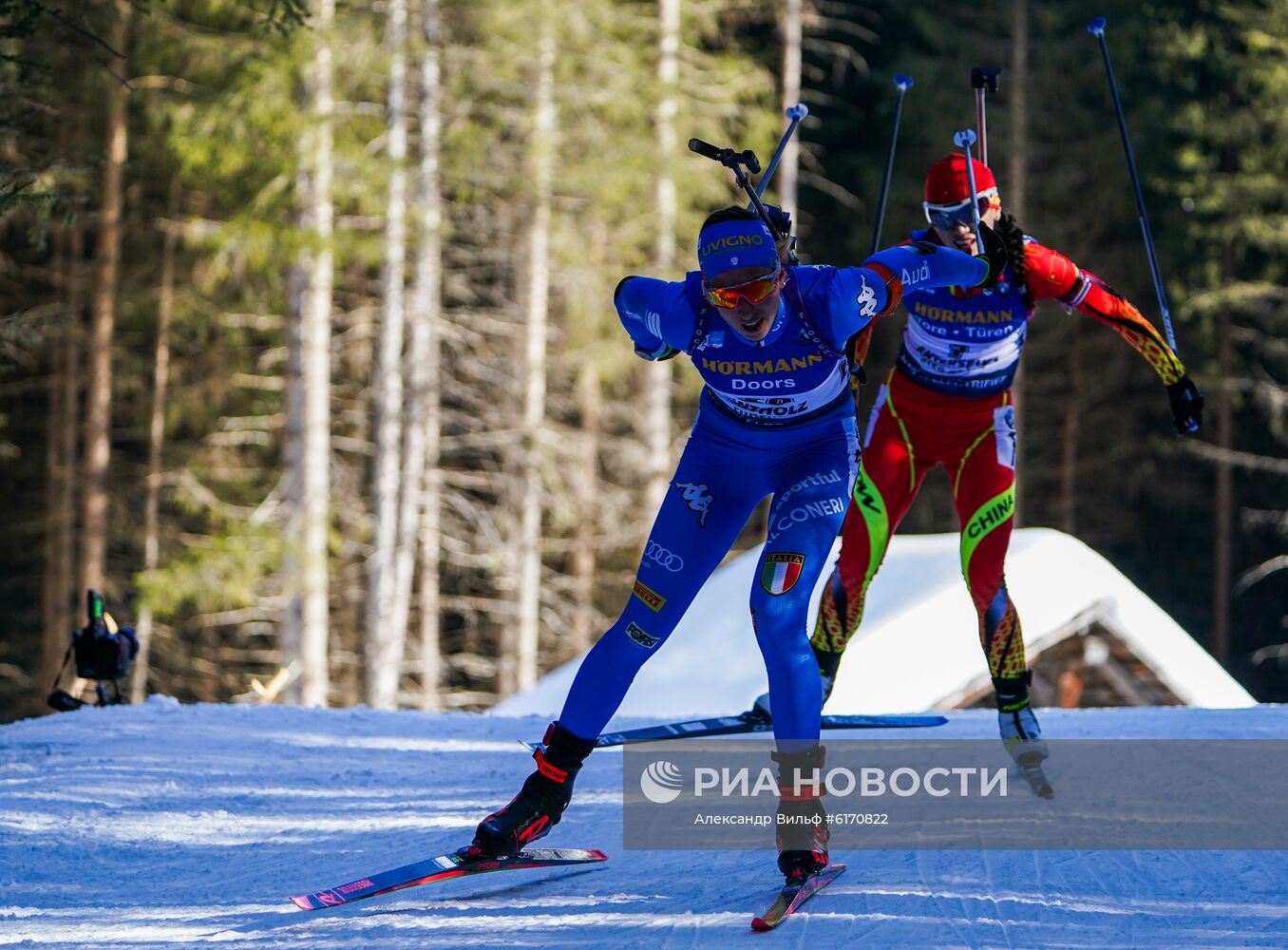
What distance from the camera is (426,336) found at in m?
18.1

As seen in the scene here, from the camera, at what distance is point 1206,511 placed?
1055 inches

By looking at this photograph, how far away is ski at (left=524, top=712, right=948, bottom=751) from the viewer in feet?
21.9

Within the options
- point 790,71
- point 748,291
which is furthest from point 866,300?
point 790,71

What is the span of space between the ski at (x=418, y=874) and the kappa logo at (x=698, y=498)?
1248mm

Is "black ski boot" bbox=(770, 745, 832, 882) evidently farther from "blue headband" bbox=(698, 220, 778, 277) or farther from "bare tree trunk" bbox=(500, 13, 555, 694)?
"bare tree trunk" bbox=(500, 13, 555, 694)

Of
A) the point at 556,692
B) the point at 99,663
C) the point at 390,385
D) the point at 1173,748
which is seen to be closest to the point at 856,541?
the point at 1173,748

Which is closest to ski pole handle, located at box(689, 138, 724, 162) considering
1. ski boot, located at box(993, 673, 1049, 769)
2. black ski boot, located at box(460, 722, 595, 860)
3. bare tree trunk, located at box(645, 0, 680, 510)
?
black ski boot, located at box(460, 722, 595, 860)

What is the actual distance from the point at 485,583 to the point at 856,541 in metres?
20.5

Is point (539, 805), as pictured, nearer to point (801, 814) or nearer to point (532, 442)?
point (801, 814)

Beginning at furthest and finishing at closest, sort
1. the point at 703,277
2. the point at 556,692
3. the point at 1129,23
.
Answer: the point at 1129,23 → the point at 556,692 → the point at 703,277

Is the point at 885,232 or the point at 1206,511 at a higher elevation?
the point at 885,232

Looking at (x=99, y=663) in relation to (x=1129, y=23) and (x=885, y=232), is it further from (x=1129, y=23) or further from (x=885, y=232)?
(x=1129, y=23)

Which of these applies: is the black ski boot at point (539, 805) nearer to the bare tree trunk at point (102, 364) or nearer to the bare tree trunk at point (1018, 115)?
the bare tree trunk at point (102, 364)

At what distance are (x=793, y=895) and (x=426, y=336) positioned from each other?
14.6 m
